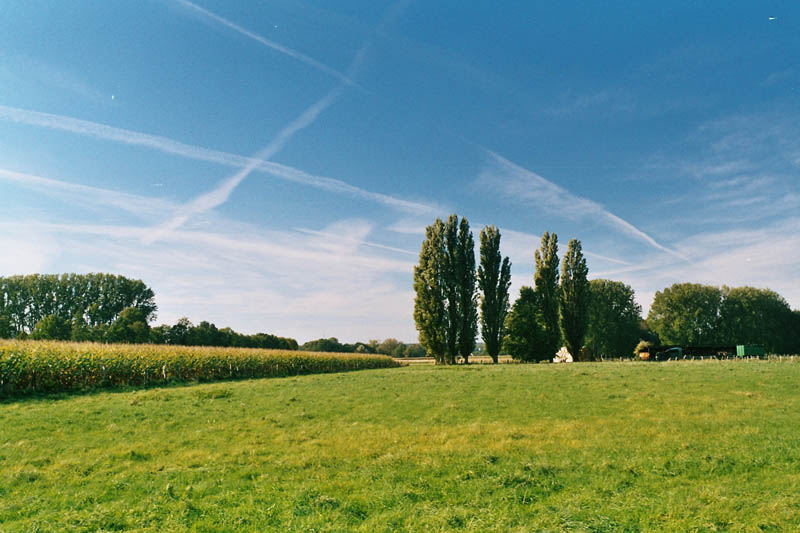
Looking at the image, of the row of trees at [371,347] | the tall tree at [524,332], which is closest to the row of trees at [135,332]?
the row of trees at [371,347]

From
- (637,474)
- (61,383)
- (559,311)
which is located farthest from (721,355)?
(61,383)

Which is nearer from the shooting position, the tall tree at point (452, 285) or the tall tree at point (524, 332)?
the tall tree at point (452, 285)

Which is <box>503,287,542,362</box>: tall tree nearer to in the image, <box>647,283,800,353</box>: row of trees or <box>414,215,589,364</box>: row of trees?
<box>414,215,589,364</box>: row of trees

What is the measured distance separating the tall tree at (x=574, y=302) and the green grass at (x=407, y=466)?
45086 millimetres

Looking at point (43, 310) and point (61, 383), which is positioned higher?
point (43, 310)

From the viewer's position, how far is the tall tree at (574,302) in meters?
63.0

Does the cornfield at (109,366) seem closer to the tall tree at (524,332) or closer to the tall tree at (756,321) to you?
the tall tree at (524,332)

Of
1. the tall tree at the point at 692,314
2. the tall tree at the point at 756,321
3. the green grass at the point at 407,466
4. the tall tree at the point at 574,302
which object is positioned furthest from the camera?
the tall tree at the point at 692,314

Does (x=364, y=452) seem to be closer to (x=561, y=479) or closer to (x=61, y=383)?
(x=561, y=479)

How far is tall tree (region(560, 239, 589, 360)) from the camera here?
207 feet

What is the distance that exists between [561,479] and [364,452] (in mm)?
4927

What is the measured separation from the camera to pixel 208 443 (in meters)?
12.3

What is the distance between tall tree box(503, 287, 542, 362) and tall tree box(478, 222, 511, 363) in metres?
2.03

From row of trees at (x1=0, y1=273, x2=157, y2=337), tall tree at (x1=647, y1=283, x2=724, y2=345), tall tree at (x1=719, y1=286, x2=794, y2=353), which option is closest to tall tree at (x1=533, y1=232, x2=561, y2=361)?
tall tree at (x1=647, y1=283, x2=724, y2=345)
